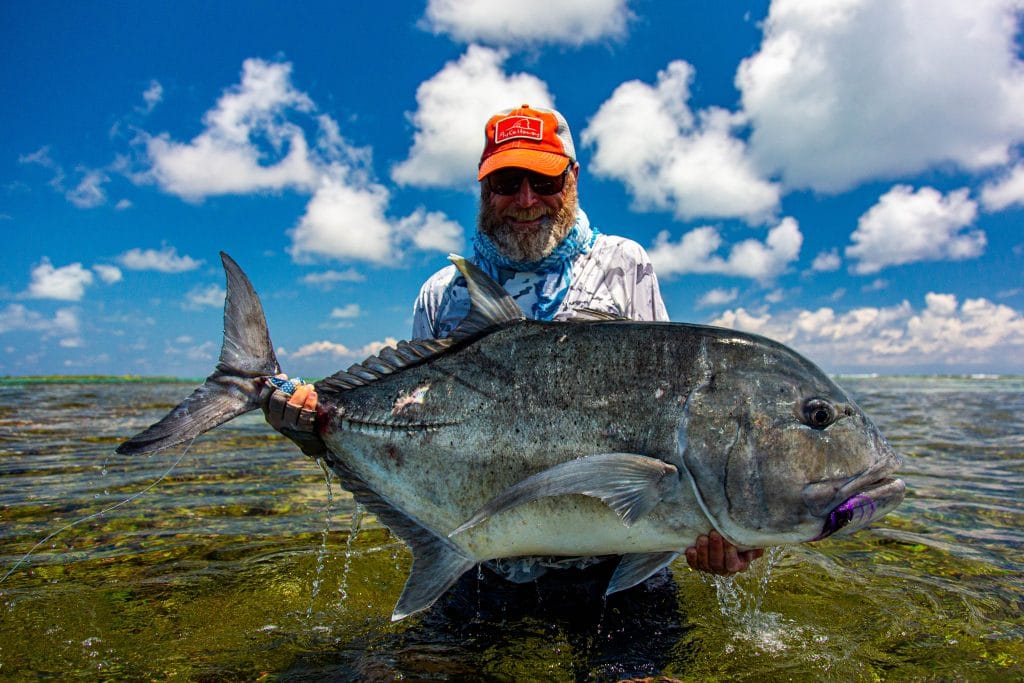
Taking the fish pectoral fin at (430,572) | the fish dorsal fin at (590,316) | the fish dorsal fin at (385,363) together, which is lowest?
the fish pectoral fin at (430,572)

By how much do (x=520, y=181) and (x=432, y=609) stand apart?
103 inches

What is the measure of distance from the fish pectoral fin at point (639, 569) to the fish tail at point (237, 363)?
1.86 m

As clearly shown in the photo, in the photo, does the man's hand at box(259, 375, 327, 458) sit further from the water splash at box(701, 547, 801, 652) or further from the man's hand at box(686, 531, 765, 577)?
the water splash at box(701, 547, 801, 652)


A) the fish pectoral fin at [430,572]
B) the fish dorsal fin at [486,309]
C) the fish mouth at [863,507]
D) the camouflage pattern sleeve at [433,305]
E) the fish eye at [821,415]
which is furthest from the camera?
the camouflage pattern sleeve at [433,305]

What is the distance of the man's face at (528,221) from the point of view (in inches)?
150

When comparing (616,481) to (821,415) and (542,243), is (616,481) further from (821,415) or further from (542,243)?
(542,243)

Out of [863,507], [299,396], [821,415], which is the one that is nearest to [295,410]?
[299,396]

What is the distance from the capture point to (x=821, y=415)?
7.87 feet

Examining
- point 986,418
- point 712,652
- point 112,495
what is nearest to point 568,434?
point 712,652

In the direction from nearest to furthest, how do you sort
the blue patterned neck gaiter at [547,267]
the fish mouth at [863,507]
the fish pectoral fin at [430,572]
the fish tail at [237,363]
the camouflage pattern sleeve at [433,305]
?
1. the fish mouth at [863,507]
2. the fish pectoral fin at [430,572]
3. the fish tail at [237,363]
4. the blue patterned neck gaiter at [547,267]
5. the camouflage pattern sleeve at [433,305]

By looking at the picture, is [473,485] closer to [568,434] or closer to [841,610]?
[568,434]

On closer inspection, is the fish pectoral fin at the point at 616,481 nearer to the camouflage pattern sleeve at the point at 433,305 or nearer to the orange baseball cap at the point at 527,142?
the camouflage pattern sleeve at the point at 433,305

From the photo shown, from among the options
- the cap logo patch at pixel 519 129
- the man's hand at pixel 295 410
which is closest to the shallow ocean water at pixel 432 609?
the man's hand at pixel 295 410

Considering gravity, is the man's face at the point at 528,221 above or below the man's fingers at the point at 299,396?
above
